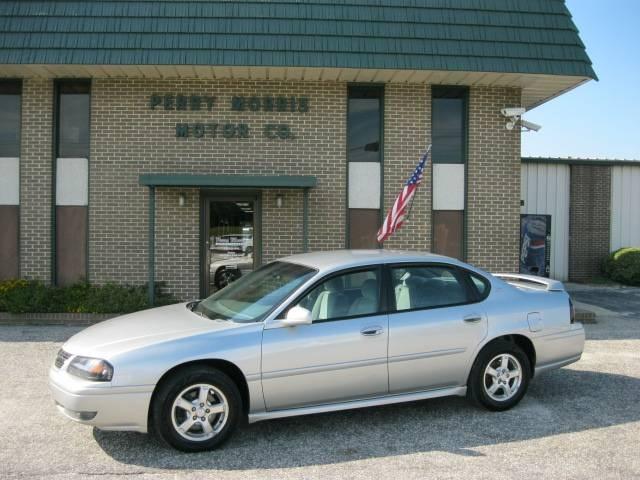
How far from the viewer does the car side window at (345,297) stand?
17.0 ft

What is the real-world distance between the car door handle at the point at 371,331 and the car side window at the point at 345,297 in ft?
0.46

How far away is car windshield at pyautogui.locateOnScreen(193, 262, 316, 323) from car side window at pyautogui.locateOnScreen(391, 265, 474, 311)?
2.61 ft

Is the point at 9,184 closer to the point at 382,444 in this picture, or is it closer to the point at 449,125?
the point at 449,125

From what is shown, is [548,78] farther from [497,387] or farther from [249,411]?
[249,411]

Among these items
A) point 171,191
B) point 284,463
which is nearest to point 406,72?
point 171,191

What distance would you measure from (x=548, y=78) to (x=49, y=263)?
9.66 m

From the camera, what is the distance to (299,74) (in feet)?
37.1

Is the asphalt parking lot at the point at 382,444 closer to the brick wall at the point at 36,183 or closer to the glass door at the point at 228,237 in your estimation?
the brick wall at the point at 36,183

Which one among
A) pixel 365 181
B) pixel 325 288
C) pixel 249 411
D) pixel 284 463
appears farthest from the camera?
pixel 365 181

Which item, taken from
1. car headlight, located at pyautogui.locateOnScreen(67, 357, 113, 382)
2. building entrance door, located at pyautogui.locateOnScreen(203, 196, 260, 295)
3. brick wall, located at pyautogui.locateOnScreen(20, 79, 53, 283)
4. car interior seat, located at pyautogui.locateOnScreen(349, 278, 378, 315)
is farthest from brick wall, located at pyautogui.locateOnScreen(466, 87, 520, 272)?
car headlight, located at pyautogui.locateOnScreen(67, 357, 113, 382)

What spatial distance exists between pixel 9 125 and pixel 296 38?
223 inches

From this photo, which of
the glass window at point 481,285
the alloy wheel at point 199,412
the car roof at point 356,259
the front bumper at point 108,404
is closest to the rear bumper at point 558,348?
the glass window at point 481,285

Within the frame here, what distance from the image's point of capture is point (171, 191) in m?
11.5

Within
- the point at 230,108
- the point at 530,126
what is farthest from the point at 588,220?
the point at 230,108
